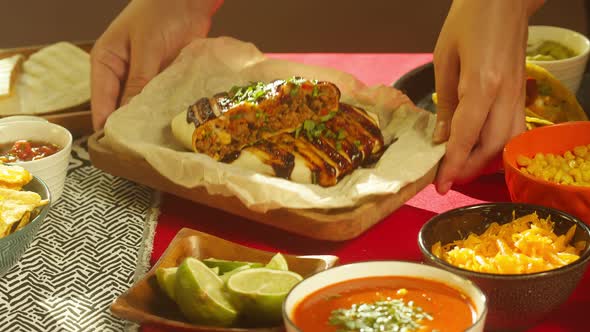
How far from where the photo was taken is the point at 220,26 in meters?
6.19

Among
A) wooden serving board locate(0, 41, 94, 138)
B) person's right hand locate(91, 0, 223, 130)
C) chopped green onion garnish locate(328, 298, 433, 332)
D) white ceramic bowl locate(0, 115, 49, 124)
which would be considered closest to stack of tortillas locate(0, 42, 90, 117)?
wooden serving board locate(0, 41, 94, 138)

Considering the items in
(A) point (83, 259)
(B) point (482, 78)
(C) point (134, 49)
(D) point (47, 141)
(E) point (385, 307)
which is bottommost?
(A) point (83, 259)

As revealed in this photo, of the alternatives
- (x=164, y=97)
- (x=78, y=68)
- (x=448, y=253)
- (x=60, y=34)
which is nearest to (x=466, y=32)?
(x=448, y=253)

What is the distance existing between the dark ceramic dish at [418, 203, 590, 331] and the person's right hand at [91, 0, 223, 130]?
4.88 ft

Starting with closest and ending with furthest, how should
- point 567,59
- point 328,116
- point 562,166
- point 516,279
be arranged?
point 516,279, point 562,166, point 328,116, point 567,59

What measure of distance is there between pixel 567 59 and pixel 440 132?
721 millimetres

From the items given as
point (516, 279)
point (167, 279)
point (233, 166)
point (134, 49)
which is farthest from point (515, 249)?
point (134, 49)

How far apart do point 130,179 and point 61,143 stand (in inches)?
9.6

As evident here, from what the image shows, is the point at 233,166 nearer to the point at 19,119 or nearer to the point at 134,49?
the point at 19,119

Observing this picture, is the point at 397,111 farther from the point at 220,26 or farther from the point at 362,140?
the point at 220,26

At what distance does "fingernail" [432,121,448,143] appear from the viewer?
2.54 meters

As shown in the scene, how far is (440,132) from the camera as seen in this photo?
2541mm

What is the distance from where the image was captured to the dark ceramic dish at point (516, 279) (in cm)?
170

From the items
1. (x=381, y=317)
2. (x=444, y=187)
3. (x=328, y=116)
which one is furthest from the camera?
(x=328, y=116)
